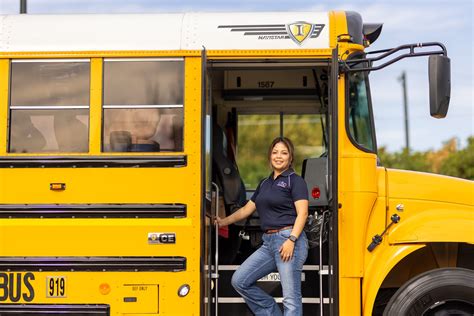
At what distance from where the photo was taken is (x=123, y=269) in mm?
5059

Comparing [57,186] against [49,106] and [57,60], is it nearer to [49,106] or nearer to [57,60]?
[49,106]

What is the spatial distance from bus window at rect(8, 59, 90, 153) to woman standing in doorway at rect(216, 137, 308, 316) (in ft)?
4.60

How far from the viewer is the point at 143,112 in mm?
5129

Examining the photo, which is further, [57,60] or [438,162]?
[438,162]

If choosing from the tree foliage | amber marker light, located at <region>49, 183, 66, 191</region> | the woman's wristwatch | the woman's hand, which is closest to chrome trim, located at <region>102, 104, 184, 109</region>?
amber marker light, located at <region>49, 183, 66, 191</region>

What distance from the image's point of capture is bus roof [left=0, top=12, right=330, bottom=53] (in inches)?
203

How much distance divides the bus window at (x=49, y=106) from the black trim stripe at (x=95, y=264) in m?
0.79

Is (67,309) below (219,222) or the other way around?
below

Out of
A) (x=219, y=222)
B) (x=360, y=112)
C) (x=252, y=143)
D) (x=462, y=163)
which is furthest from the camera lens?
(x=462, y=163)

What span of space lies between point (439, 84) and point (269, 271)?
5.97 ft

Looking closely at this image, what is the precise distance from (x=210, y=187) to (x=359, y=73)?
1.43 meters

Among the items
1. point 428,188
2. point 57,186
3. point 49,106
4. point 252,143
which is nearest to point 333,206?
point 428,188

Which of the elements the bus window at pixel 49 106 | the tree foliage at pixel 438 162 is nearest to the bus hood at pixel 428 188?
the bus window at pixel 49 106

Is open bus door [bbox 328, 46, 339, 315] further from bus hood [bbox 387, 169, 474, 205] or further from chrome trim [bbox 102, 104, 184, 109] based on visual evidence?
chrome trim [bbox 102, 104, 184, 109]
